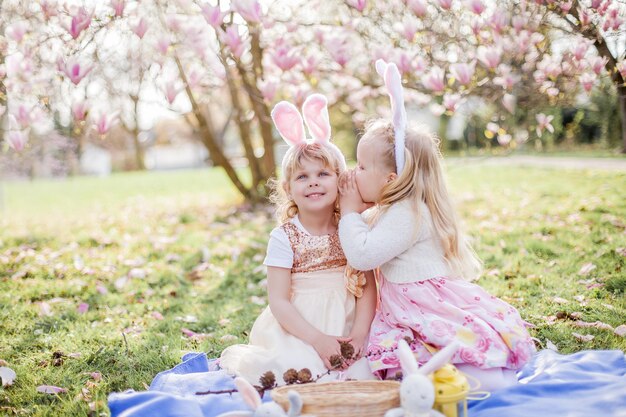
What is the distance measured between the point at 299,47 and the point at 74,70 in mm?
1914

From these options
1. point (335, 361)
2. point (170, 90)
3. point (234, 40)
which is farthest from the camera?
point (170, 90)

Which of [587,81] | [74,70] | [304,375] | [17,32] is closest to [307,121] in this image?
[304,375]

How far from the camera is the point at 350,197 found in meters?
2.44

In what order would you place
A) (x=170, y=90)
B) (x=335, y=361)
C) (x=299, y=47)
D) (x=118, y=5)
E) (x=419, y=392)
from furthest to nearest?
(x=299, y=47) → (x=170, y=90) → (x=118, y=5) → (x=335, y=361) → (x=419, y=392)

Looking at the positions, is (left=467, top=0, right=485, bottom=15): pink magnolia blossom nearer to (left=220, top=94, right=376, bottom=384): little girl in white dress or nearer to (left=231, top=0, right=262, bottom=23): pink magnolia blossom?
(left=231, top=0, right=262, bottom=23): pink magnolia blossom

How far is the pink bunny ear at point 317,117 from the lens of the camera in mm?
2602

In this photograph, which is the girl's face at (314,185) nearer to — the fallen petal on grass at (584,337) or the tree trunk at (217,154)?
the fallen petal on grass at (584,337)

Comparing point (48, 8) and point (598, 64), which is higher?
point (48, 8)

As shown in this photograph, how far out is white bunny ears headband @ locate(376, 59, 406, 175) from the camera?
7.59 feet

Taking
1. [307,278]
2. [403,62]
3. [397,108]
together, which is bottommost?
[307,278]

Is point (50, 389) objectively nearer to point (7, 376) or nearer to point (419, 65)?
point (7, 376)

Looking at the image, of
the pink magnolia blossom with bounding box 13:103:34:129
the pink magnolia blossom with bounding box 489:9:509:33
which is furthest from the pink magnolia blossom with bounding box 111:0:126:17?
the pink magnolia blossom with bounding box 489:9:509:33

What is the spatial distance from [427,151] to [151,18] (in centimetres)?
321

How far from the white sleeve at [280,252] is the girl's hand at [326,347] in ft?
1.12
